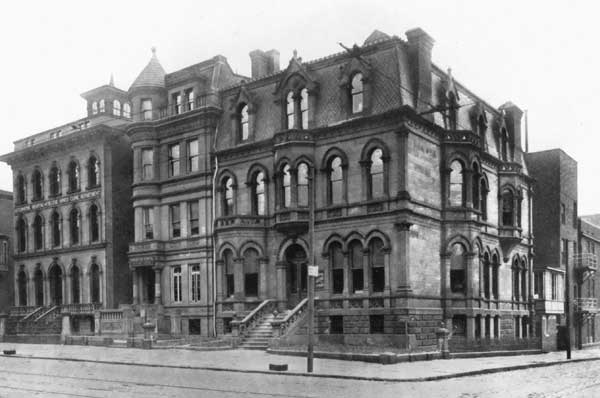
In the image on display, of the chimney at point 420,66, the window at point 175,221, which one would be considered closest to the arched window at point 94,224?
the window at point 175,221

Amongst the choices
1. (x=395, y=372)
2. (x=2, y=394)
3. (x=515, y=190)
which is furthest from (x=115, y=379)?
(x=515, y=190)

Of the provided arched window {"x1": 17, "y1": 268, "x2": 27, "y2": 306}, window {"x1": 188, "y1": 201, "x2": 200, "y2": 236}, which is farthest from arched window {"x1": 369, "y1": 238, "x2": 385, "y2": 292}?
arched window {"x1": 17, "y1": 268, "x2": 27, "y2": 306}

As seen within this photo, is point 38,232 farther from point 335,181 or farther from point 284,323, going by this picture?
point 284,323

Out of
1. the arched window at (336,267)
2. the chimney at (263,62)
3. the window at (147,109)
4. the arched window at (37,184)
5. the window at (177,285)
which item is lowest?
the window at (177,285)

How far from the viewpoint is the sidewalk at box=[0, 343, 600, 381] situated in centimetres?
2041

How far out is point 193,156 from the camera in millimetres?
39312

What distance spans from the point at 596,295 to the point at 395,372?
45.3m

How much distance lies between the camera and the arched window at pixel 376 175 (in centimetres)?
3238

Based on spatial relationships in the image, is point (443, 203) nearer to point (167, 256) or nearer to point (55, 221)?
point (167, 256)

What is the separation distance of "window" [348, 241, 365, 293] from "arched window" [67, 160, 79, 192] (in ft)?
69.3

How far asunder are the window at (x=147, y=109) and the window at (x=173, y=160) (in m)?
2.76

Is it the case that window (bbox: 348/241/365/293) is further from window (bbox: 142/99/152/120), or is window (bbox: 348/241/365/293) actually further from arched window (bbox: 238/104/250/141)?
window (bbox: 142/99/152/120)

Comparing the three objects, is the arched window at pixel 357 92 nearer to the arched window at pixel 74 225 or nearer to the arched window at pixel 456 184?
the arched window at pixel 456 184

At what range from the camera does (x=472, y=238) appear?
34312mm
